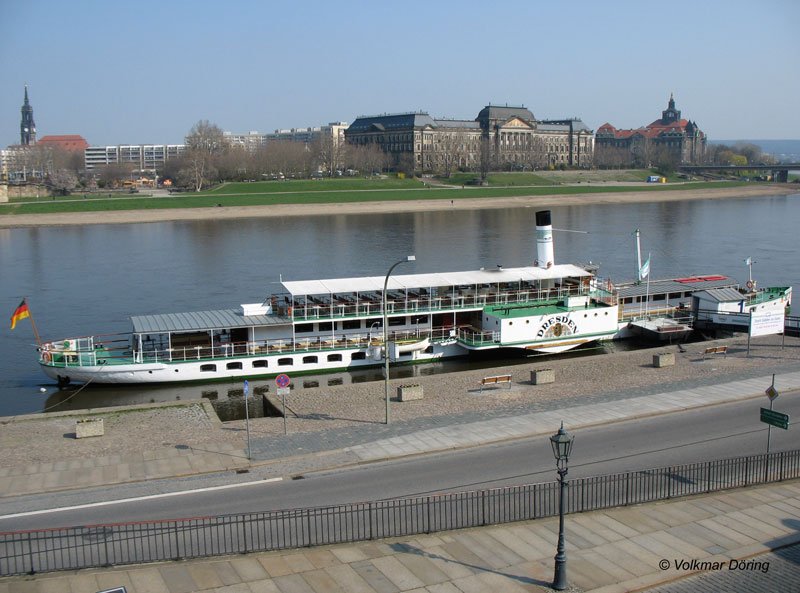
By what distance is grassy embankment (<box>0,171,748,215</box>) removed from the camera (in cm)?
13112

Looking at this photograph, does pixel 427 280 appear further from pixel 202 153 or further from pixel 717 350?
pixel 202 153

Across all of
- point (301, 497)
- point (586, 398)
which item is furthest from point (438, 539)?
point (586, 398)

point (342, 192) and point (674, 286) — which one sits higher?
point (342, 192)

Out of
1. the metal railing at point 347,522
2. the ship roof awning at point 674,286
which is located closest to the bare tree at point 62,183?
the ship roof awning at point 674,286

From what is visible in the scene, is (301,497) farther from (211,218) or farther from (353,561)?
(211,218)

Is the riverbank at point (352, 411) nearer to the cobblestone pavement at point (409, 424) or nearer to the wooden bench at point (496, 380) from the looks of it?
the cobblestone pavement at point (409, 424)

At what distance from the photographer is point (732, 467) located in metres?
21.3

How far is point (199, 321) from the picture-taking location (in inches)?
1571

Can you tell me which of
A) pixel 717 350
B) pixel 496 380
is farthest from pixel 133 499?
pixel 717 350

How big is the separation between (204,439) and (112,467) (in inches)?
136

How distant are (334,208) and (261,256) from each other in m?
55.1

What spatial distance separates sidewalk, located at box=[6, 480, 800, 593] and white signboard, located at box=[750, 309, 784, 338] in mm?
26564

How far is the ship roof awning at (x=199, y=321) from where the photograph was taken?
1517 inches

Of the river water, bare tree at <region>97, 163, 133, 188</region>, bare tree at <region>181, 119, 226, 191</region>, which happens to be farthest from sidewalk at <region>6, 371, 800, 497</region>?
bare tree at <region>97, 163, 133, 188</region>
